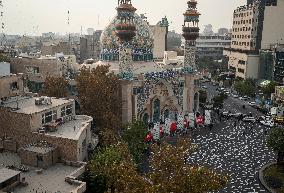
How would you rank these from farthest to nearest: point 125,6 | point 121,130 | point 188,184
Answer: point 125,6 < point 121,130 < point 188,184

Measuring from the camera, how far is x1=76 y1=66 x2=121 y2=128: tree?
1347 inches

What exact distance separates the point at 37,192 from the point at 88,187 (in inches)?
178

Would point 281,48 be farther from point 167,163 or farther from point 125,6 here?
point 167,163

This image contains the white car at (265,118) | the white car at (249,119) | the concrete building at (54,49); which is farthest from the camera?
the concrete building at (54,49)

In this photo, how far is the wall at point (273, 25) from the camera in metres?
77.4

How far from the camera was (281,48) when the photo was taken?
2726 inches

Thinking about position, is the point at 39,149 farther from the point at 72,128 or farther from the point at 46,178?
the point at 72,128

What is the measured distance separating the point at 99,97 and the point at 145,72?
38.0 ft

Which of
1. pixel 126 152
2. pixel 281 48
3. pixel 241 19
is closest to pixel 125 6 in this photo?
pixel 126 152

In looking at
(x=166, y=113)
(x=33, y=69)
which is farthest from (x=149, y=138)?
(x=33, y=69)

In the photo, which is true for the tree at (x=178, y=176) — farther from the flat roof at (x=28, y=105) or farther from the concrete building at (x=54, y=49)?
the concrete building at (x=54, y=49)

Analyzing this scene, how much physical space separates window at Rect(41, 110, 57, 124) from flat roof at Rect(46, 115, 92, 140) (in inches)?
35.9

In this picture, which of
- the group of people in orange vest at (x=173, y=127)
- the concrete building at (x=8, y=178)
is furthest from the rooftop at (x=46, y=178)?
the group of people in orange vest at (x=173, y=127)

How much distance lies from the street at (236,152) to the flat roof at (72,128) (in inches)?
446
